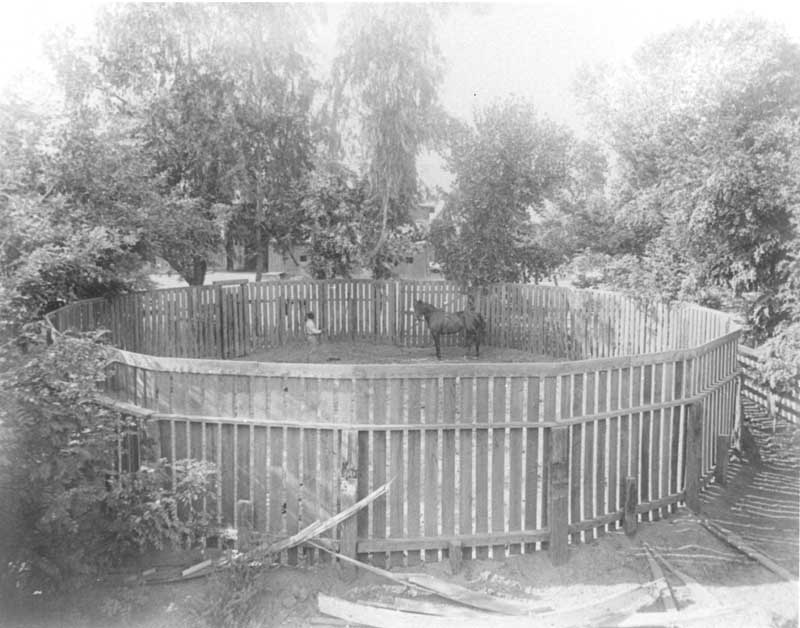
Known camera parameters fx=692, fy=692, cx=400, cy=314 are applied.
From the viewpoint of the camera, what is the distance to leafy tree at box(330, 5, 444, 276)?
1923 cm

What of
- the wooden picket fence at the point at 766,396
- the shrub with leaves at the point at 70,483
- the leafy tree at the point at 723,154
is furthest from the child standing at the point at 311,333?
the shrub with leaves at the point at 70,483

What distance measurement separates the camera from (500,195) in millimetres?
20609

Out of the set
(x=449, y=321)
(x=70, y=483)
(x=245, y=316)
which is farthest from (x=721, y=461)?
(x=245, y=316)

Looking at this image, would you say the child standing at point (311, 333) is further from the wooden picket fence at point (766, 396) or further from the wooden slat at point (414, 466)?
the wooden slat at point (414, 466)

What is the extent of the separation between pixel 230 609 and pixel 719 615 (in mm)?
3423

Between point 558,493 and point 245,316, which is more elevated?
point 245,316

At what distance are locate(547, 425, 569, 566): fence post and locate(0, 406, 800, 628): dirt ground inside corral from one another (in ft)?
0.57

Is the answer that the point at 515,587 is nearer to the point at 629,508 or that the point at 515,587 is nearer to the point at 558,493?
the point at 558,493

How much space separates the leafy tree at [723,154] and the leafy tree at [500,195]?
375cm

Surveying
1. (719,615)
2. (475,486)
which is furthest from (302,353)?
(719,615)

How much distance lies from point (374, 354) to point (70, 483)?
12.5 meters

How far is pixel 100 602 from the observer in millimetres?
5086

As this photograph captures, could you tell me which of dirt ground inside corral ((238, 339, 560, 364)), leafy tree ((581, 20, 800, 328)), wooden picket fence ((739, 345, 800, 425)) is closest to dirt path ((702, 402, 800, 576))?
wooden picket fence ((739, 345, 800, 425))

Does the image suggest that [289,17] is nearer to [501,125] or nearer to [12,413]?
[501,125]
